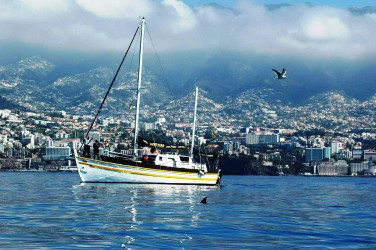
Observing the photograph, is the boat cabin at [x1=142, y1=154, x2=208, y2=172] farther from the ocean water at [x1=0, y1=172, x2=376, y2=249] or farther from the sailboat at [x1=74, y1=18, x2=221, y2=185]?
the ocean water at [x1=0, y1=172, x2=376, y2=249]

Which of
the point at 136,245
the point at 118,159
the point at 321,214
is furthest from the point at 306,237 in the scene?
the point at 118,159

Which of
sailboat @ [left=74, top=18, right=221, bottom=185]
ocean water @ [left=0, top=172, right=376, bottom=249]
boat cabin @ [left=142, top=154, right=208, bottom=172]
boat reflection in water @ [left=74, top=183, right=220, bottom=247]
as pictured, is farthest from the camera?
boat cabin @ [left=142, top=154, right=208, bottom=172]

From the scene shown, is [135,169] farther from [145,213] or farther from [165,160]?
[145,213]

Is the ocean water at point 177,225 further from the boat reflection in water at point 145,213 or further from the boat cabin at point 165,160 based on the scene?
the boat cabin at point 165,160

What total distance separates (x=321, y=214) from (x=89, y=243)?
17.6 metres

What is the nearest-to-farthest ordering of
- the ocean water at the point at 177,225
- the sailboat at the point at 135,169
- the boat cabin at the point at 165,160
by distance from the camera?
the ocean water at the point at 177,225
the sailboat at the point at 135,169
the boat cabin at the point at 165,160

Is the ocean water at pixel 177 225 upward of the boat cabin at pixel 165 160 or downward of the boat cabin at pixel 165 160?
downward

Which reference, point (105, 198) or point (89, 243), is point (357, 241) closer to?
point (89, 243)

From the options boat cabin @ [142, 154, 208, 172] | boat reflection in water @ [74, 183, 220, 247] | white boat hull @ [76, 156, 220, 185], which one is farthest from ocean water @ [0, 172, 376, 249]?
boat cabin @ [142, 154, 208, 172]

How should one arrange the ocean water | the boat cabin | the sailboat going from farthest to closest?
the boat cabin, the sailboat, the ocean water

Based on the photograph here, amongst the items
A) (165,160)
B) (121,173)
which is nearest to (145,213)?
(121,173)

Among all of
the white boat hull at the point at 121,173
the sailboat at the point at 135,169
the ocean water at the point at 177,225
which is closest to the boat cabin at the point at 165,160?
the sailboat at the point at 135,169

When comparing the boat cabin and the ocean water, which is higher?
the boat cabin

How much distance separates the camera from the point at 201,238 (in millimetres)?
26875
